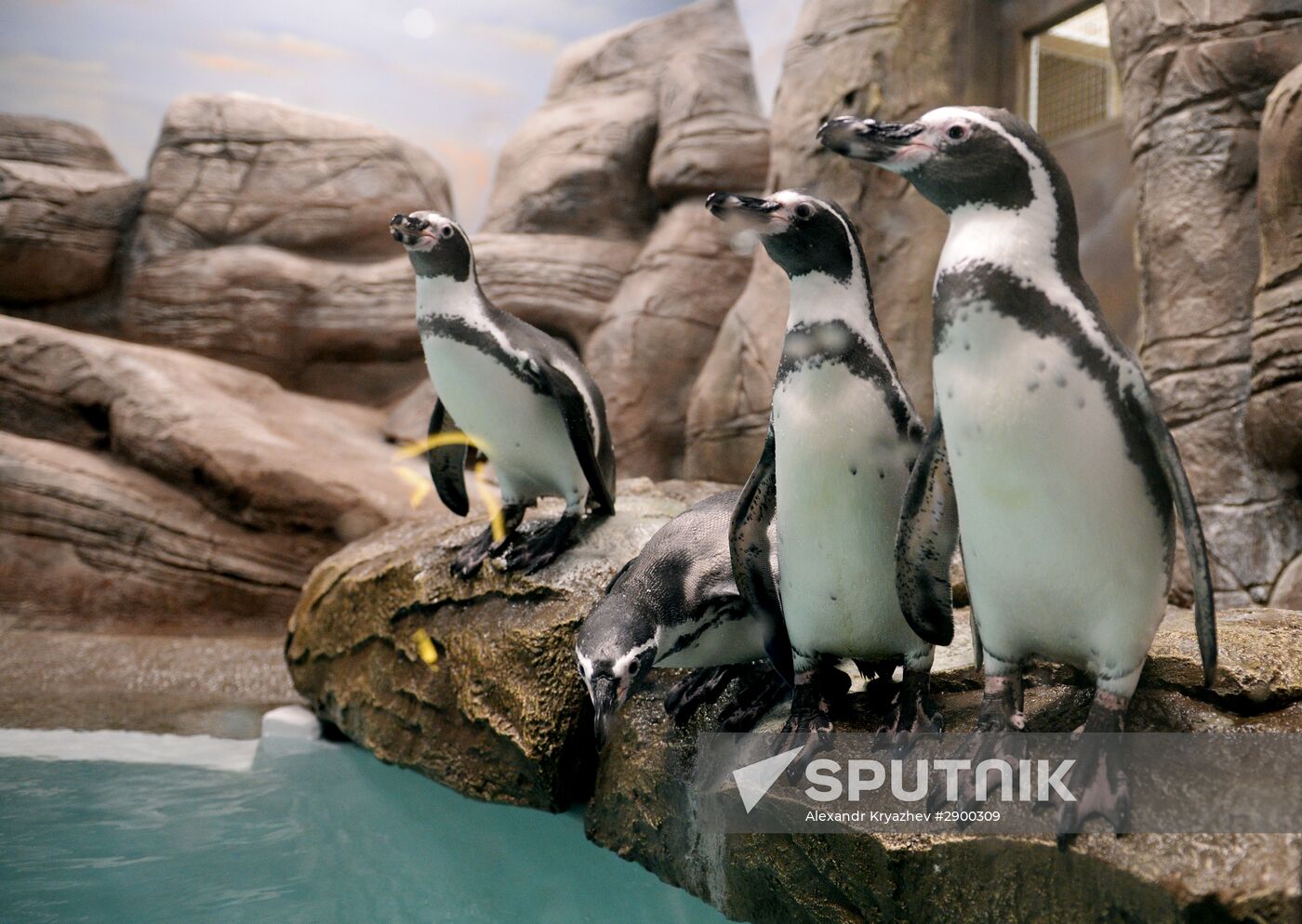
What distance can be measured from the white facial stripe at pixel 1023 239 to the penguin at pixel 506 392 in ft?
4.71

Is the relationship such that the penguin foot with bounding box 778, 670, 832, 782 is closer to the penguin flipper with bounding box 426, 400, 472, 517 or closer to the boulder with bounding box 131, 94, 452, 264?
the penguin flipper with bounding box 426, 400, 472, 517

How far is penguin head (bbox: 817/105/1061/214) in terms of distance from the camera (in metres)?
1.41

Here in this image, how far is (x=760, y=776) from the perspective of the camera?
1741 mm

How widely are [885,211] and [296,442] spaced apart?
132 inches

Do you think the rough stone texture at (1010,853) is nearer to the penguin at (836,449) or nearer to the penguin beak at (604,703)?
the penguin at (836,449)

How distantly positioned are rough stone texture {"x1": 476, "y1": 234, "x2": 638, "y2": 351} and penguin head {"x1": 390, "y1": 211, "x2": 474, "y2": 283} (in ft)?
12.0

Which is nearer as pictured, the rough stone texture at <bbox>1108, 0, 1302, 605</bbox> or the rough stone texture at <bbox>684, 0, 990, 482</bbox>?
the rough stone texture at <bbox>1108, 0, 1302, 605</bbox>

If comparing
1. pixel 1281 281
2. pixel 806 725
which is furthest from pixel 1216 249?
pixel 806 725

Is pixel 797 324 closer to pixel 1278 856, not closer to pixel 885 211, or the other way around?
pixel 1278 856

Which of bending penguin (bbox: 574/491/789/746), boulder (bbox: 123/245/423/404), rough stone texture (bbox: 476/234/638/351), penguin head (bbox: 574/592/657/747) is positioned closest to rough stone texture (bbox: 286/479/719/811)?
bending penguin (bbox: 574/491/789/746)

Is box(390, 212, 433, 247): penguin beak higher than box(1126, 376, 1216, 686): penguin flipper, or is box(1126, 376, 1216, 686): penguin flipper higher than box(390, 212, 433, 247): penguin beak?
box(390, 212, 433, 247): penguin beak

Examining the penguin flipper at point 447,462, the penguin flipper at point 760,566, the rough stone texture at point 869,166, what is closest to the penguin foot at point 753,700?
the penguin flipper at point 760,566

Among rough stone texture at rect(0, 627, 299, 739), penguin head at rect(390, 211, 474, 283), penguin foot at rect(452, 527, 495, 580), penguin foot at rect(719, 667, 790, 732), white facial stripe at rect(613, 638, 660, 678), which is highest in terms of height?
penguin head at rect(390, 211, 474, 283)

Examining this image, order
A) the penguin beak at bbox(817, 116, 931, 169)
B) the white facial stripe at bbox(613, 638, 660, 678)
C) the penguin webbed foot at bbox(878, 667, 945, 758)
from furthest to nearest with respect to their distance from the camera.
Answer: the white facial stripe at bbox(613, 638, 660, 678)
the penguin webbed foot at bbox(878, 667, 945, 758)
the penguin beak at bbox(817, 116, 931, 169)
